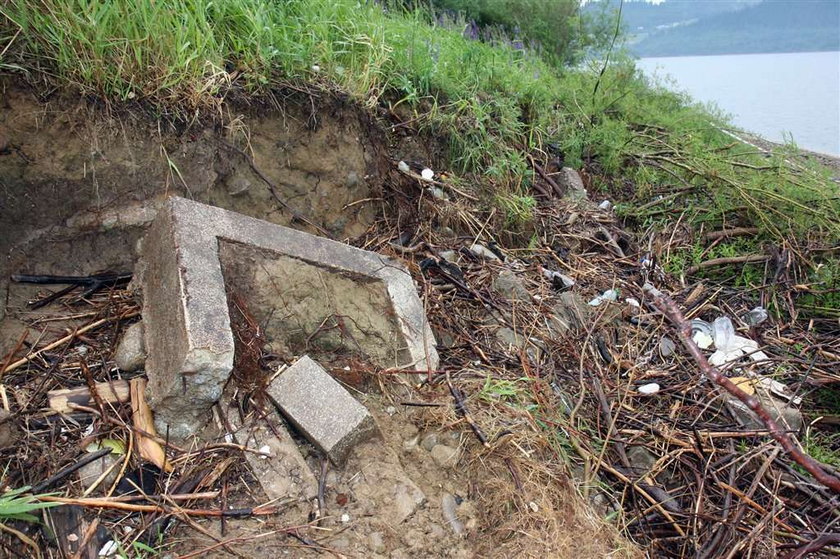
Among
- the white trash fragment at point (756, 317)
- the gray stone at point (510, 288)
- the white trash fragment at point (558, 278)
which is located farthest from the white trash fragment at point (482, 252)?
the white trash fragment at point (756, 317)

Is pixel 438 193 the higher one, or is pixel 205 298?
pixel 205 298

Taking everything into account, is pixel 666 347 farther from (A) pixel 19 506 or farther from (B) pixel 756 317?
(A) pixel 19 506

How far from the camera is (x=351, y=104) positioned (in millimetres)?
3354

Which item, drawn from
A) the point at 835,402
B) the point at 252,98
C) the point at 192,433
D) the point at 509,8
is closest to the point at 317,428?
the point at 192,433

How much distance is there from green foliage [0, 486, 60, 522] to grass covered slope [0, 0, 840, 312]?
168 cm

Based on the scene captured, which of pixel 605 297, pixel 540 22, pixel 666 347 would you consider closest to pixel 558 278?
pixel 605 297

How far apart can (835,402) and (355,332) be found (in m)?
2.72

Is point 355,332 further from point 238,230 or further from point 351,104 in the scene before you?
point 351,104

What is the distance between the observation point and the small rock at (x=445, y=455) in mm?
2301

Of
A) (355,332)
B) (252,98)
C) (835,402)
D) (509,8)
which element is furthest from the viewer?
(509,8)

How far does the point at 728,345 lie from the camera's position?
3486mm

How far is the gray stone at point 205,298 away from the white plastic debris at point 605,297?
1.25 m

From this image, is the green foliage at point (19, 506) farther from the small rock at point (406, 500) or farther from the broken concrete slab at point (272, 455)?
the small rock at point (406, 500)

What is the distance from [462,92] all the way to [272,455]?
287 cm
